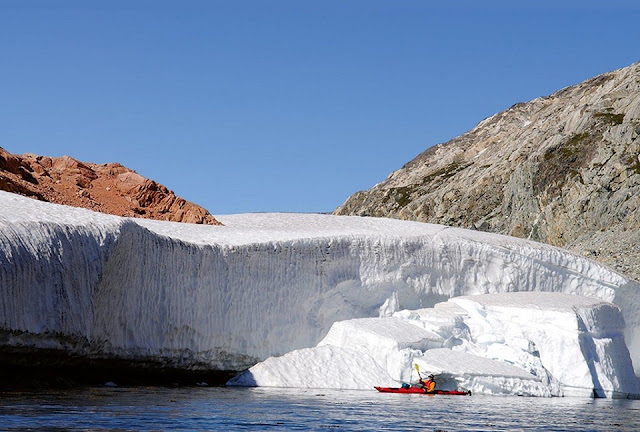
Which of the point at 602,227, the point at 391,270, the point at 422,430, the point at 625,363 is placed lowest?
the point at 422,430

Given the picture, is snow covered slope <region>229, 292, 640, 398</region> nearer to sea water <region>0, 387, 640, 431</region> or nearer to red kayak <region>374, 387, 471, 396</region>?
red kayak <region>374, 387, 471, 396</region>

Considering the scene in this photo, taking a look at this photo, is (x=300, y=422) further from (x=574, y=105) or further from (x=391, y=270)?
(x=574, y=105)

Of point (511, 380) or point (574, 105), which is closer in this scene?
point (511, 380)

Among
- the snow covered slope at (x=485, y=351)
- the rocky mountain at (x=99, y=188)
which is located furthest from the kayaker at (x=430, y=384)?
the rocky mountain at (x=99, y=188)

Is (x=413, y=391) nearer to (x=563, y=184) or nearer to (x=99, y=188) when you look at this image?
(x=99, y=188)

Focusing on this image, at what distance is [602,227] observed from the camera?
224 ft

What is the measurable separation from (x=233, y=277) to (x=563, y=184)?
55.7m

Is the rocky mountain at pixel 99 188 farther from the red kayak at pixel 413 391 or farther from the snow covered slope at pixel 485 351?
the red kayak at pixel 413 391

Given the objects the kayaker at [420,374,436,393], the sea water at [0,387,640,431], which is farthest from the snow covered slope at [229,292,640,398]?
the sea water at [0,387,640,431]

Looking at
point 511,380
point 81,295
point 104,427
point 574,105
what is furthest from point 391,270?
point 574,105

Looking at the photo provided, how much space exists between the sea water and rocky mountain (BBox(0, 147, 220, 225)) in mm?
10995

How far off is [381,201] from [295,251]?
88.6 m

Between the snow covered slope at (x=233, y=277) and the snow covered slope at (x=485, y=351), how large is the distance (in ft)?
4.07

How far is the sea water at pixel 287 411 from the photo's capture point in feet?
48.1
